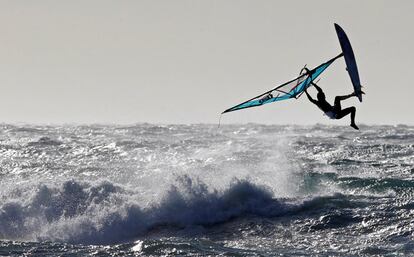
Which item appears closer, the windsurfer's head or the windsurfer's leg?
the windsurfer's leg

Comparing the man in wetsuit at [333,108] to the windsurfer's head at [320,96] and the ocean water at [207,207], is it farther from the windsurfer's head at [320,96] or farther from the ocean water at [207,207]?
the ocean water at [207,207]

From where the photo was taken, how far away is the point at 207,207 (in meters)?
14.8

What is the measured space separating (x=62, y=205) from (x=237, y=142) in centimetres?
1602

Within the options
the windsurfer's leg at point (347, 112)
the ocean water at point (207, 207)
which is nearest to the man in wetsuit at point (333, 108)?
the windsurfer's leg at point (347, 112)

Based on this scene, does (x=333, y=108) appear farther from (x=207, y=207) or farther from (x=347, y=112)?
(x=207, y=207)

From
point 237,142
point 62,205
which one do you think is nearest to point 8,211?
point 62,205

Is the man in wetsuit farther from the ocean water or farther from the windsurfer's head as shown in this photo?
the ocean water

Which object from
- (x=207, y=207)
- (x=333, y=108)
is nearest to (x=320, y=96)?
(x=333, y=108)

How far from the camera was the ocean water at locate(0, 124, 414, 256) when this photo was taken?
1202 cm

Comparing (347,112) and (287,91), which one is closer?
(347,112)

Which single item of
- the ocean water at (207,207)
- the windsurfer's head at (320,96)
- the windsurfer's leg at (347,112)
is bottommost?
the ocean water at (207,207)

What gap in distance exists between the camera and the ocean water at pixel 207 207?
12.0 meters

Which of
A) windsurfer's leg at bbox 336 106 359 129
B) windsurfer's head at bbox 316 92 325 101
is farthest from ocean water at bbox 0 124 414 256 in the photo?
windsurfer's head at bbox 316 92 325 101

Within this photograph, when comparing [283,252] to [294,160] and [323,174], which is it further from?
[294,160]
